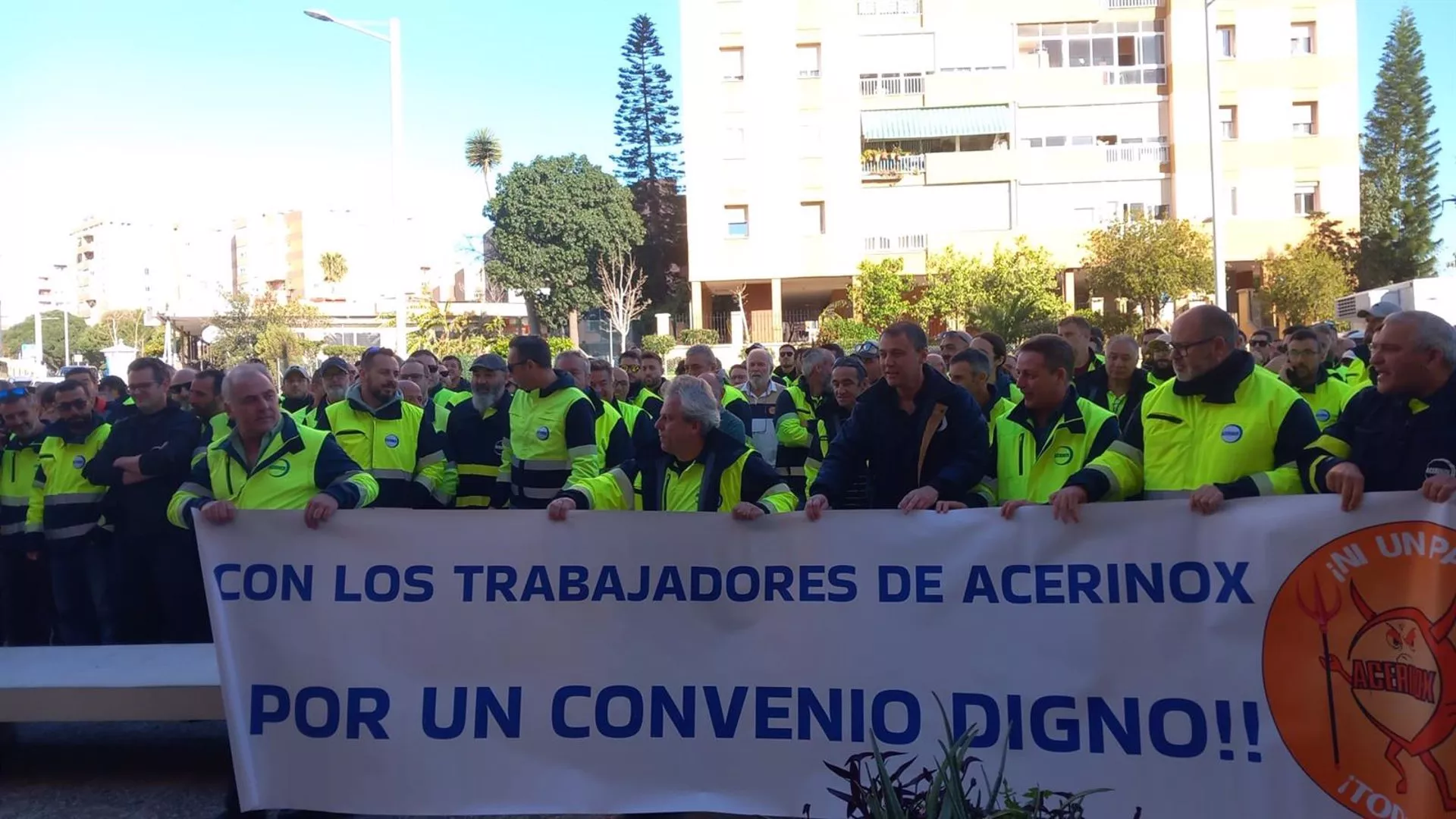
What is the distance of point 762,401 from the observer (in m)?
11.5

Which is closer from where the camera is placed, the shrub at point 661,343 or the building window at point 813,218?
the shrub at point 661,343

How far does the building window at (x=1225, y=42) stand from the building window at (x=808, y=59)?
14.5 m

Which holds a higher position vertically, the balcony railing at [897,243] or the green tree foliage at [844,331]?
the balcony railing at [897,243]

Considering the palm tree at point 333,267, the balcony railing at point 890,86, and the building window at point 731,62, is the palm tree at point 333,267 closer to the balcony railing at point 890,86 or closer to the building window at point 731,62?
the building window at point 731,62

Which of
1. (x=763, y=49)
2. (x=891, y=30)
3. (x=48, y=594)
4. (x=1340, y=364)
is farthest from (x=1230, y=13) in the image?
(x=48, y=594)

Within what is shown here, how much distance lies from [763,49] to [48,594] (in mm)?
40721

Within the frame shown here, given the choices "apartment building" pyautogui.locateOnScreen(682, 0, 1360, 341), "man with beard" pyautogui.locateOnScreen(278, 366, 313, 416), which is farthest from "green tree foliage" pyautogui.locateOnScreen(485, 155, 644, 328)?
"man with beard" pyautogui.locateOnScreen(278, 366, 313, 416)

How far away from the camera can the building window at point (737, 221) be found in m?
47.1

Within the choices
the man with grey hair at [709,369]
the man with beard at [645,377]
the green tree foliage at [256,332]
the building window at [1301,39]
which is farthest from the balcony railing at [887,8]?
the man with grey hair at [709,369]

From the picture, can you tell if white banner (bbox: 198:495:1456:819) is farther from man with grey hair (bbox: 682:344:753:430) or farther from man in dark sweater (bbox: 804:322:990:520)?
man with grey hair (bbox: 682:344:753:430)

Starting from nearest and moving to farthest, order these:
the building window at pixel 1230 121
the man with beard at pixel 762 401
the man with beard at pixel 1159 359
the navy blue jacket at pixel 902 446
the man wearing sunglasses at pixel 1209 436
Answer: the man wearing sunglasses at pixel 1209 436
the navy blue jacket at pixel 902 446
the man with beard at pixel 1159 359
the man with beard at pixel 762 401
the building window at pixel 1230 121

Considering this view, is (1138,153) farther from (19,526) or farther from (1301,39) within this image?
(19,526)

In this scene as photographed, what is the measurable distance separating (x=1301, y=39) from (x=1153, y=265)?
14.2 metres

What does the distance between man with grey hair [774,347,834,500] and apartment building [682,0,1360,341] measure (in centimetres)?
3617
